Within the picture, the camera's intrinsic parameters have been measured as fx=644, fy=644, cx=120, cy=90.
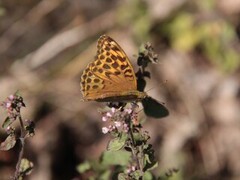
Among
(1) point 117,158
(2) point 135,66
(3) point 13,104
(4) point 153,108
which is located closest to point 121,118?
(3) point 13,104

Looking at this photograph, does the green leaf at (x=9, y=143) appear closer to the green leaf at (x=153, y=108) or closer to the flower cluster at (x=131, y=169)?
the flower cluster at (x=131, y=169)

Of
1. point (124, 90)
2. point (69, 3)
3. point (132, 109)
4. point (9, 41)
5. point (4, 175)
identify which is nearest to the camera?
point (132, 109)

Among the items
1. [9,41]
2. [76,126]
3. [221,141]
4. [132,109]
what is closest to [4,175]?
[76,126]

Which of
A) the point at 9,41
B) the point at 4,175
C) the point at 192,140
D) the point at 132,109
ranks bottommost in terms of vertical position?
the point at 132,109

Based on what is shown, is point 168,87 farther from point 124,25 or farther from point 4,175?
point 4,175

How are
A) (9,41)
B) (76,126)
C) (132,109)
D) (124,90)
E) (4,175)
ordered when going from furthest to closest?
1. (9,41)
2. (76,126)
3. (4,175)
4. (124,90)
5. (132,109)

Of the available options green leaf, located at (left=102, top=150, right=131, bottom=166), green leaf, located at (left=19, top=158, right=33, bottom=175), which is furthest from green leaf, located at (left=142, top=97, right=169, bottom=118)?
green leaf, located at (left=19, top=158, right=33, bottom=175)
